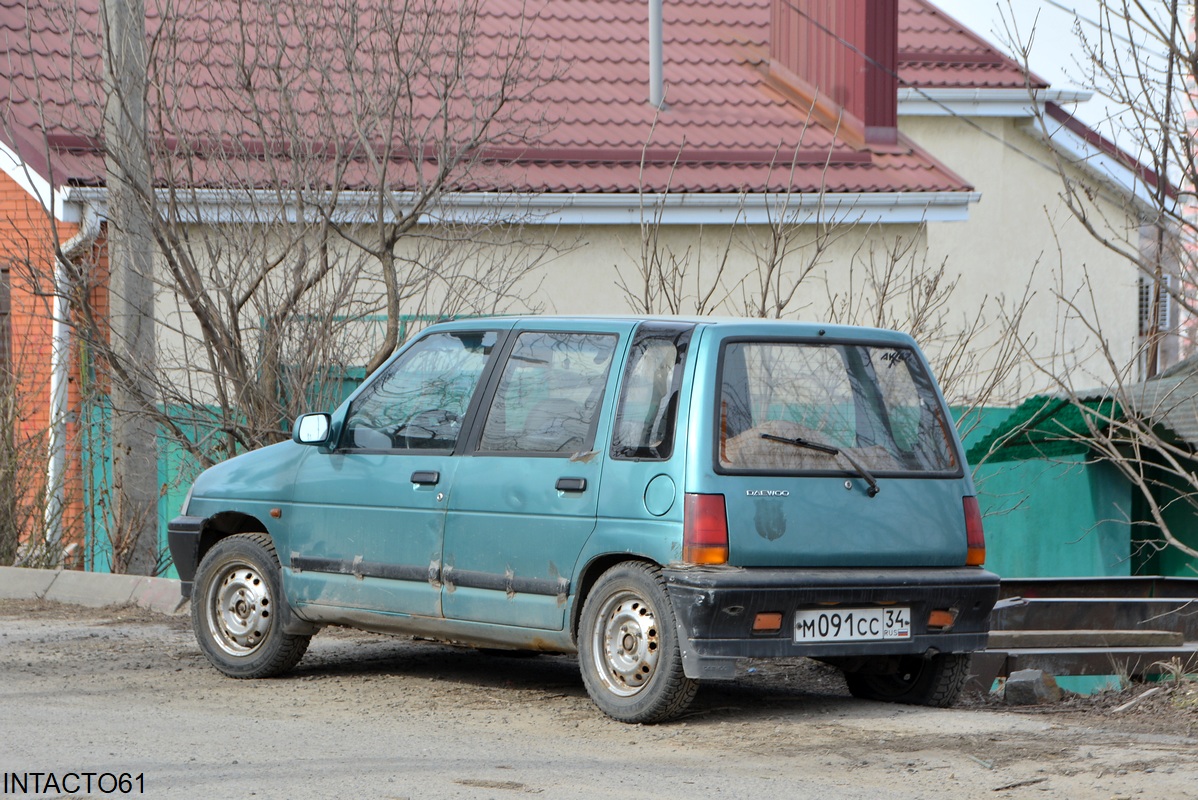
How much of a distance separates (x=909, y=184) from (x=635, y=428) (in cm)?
1076

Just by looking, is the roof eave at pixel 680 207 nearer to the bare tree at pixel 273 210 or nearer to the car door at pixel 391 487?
the bare tree at pixel 273 210

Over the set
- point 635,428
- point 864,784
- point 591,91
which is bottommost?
point 864,784

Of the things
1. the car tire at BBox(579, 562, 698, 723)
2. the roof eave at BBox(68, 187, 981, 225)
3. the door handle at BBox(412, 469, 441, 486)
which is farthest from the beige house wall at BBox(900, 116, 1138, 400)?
the car tire at BBox(579, 562, 698, 723)

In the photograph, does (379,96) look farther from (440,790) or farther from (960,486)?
(440,790)

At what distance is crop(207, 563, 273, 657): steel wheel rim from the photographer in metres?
8.23

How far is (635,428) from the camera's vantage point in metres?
6.96

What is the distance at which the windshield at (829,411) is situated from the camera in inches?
268

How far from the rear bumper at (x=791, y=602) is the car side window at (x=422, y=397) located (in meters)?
1.54

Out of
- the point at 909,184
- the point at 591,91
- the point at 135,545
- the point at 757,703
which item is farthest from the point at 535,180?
the point at 757,703

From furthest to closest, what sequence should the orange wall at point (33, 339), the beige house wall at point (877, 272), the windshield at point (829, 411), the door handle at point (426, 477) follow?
the orange wall at point (33, 339) < the beige house wall at point (877, 272) < the door handle at point (426, 477) < the windshield at point (829, 411)

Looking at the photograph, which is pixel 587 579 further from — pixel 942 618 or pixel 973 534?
pixel 973 534

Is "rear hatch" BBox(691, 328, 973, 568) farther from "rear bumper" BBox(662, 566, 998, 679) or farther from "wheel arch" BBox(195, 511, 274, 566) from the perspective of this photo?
"wheel arch" BBox(195, 511, 274, 566)

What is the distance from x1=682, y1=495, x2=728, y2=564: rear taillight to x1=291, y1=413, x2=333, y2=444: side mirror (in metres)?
2.16

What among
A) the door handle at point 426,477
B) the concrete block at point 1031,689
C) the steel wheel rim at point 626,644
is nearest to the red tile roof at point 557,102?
the door handle at point 426,477
